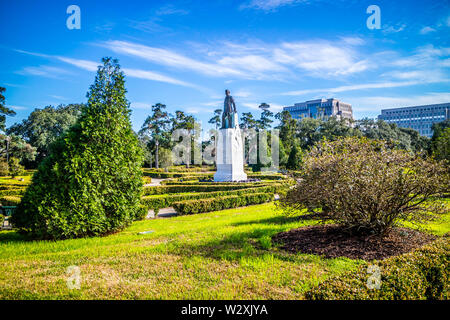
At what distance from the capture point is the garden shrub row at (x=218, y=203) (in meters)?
13.2

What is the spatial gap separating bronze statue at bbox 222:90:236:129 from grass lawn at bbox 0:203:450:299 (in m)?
19.0

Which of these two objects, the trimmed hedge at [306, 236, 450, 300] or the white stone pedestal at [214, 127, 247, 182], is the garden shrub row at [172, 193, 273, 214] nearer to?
the white stone pedestal at [214, 127, 247, 182]

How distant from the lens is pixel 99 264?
5.01 m

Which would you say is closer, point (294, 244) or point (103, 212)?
point (294, 244)

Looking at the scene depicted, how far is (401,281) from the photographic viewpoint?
365 centimetres

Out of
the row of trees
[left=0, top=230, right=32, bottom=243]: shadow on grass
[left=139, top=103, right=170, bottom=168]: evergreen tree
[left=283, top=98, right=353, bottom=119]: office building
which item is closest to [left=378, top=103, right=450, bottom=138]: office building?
[left=283, top=98, right=353, bottom=119]: office building

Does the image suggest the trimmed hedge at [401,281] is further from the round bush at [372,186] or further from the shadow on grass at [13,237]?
the shadow on grass at [13,237]

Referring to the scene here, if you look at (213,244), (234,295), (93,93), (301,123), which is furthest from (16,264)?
(301,123)

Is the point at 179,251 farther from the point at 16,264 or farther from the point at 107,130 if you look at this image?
the point at 107,130

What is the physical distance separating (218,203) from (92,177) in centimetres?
793

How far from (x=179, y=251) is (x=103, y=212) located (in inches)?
126

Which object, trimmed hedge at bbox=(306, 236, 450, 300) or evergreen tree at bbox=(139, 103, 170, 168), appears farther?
evergreen tree at bbox=(139, 103, 170, 168)

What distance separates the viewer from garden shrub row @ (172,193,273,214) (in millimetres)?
13211
